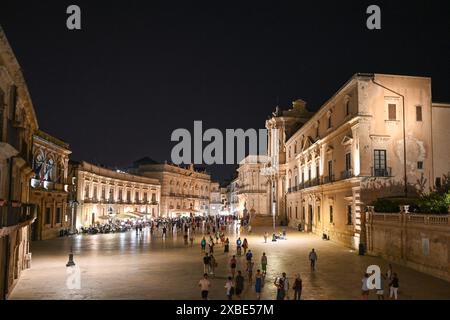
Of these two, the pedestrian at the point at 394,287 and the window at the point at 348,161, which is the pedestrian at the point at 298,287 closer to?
the pedestrian at the point at 394,287

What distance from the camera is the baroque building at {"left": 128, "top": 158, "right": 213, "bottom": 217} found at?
274ft

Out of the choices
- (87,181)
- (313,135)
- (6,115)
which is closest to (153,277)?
(6,115)

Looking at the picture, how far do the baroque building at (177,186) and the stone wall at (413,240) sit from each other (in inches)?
2339

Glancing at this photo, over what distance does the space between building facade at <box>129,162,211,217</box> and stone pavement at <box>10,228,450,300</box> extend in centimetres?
5089

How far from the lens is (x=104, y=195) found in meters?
56.5

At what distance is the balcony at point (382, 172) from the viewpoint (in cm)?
2928

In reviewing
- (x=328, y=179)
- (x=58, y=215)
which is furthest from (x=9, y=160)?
(x=58, y=215)

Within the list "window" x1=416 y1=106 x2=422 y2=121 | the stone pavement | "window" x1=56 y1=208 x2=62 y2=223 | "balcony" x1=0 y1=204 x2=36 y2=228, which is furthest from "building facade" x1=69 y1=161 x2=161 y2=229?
"window" x1=416 y1=106 x2=422 y2=121

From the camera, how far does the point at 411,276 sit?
20094 millimetres

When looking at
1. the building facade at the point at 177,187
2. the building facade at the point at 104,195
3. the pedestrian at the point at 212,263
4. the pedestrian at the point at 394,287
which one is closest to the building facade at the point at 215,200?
the building facade at the point at 177,187

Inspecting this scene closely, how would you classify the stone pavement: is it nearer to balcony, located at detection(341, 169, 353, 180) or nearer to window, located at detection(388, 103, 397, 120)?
balcony, located at detection(341, 169, 353, 180)
